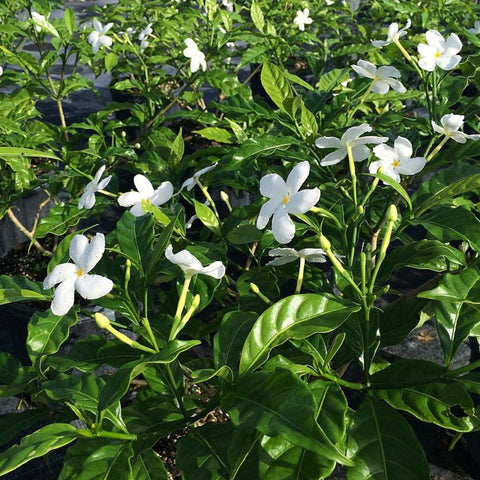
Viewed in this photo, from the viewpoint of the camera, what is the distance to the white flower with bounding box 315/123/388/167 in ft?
3.27

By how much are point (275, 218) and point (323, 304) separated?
5.7 inches

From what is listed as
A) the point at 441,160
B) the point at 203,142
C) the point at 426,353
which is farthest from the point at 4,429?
the point at 203,142

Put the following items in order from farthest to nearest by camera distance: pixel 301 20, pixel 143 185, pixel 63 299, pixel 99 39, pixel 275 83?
1. pixel 301 20
2. pixel 99 39
3. pixel 275 83
4. pixel 143 185
5. pixel 63 299

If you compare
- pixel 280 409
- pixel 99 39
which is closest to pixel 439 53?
pixel 280 409

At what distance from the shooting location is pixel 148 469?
853 millimetres

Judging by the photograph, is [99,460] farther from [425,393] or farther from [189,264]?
[425,393]

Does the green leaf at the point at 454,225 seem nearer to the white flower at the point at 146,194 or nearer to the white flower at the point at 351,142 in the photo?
the white flower at the point at 351,142

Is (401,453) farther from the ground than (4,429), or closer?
farther from the ground

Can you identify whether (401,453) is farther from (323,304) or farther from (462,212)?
(462,212)

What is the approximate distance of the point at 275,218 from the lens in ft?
2.89

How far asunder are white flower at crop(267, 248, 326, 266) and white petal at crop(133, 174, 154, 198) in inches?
10.6

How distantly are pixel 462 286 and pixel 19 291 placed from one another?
2.17 feet

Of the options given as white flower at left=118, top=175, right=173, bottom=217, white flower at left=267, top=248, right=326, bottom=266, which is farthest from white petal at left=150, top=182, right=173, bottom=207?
white flower at left=267, top=248, right=326, bottom=266

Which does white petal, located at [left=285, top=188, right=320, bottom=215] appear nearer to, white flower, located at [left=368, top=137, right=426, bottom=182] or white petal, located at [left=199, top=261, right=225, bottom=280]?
white petal, located at [left=199, top=261, right=225, bottom=280]
